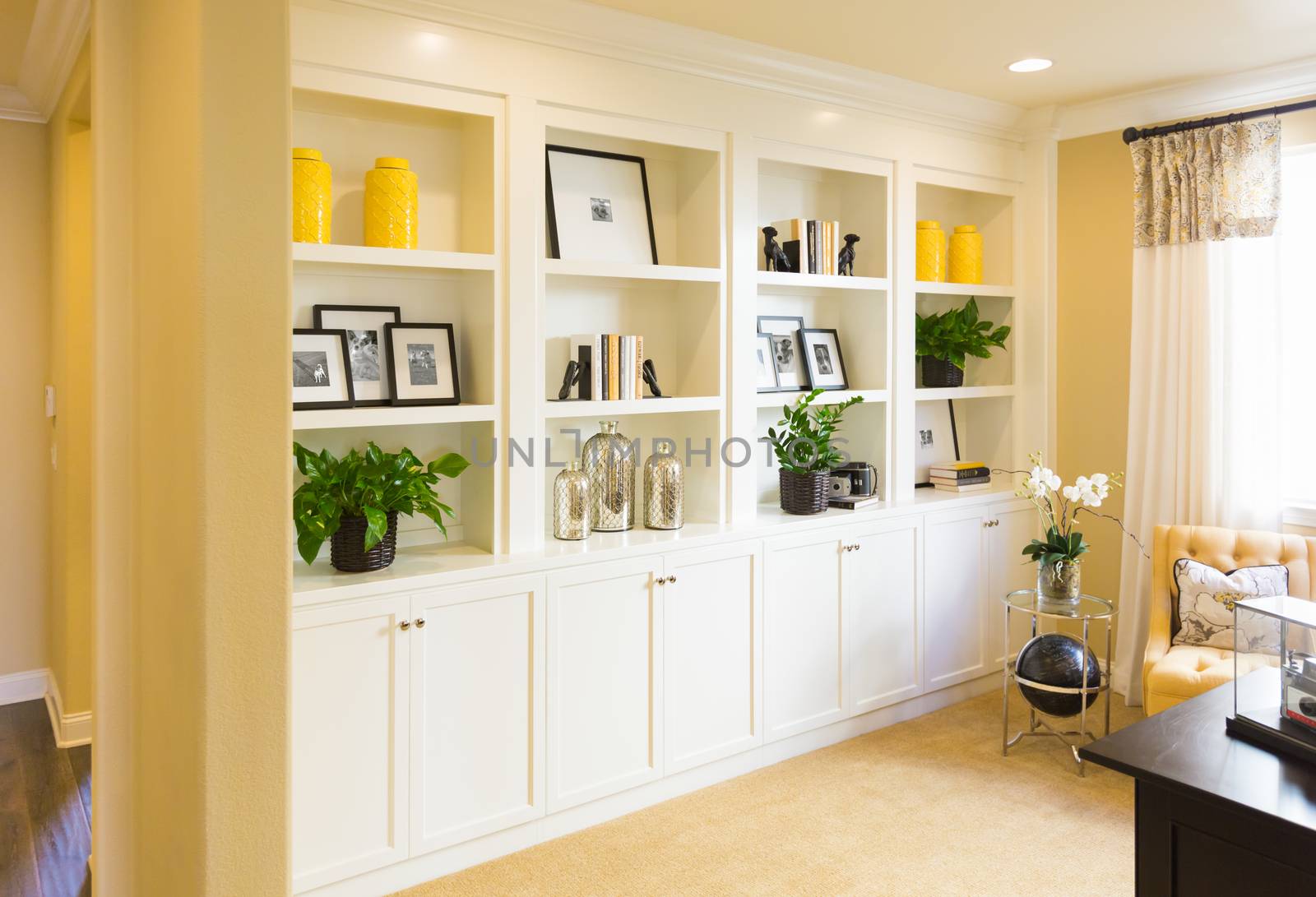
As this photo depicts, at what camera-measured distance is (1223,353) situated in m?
3.96

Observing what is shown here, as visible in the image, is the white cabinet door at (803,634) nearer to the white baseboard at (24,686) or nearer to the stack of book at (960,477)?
the stack of book at (960,477)

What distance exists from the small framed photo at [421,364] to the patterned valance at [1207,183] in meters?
3.05

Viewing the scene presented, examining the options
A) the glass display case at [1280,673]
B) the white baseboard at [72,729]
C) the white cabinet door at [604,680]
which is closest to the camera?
the glass display case at [1280,673]

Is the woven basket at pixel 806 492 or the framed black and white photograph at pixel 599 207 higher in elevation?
the framed black and white photograph at pixel 599 207

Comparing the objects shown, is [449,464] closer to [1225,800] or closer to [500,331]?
[500,331]

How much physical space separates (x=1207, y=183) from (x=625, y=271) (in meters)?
2.53

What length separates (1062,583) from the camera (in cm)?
374

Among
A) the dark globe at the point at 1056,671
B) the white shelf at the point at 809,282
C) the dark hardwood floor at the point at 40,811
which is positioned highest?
the white shelf at the point at 809,282

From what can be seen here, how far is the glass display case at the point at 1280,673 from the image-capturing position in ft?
5.87

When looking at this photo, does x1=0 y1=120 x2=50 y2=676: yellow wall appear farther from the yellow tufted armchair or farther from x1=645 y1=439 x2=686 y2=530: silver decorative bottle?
the yellow tufted armchair

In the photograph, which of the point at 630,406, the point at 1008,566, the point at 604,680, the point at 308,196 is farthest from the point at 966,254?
the point at 308,196

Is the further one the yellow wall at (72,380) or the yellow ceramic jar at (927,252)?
the yellow ceramic jar at (927,252)

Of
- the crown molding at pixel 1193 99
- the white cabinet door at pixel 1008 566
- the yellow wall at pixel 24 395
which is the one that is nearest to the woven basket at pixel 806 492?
the white cabinet door at pixel 1008 566

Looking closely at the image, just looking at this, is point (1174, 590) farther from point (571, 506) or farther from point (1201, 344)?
point (571, 506)
